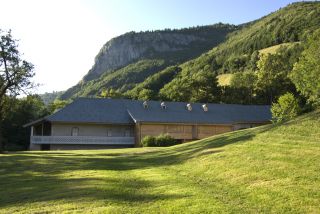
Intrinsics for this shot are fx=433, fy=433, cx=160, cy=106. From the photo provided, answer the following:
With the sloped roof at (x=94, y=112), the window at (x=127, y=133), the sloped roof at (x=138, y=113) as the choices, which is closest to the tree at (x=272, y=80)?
the sloped roof at (x=138, y=113)

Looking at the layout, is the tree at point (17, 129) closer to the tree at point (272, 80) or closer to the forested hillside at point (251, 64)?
the forested hillside at point (251, 64)

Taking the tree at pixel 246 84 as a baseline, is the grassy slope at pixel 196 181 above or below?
below

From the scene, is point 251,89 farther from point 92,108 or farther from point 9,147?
point 9,147

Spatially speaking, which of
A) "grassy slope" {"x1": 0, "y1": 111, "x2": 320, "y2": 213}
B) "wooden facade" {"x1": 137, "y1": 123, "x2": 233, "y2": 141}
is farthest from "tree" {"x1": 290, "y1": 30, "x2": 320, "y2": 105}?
"wooden facade" {"x1": 137, "y1": 123, "x2": 233, "y2": 141}

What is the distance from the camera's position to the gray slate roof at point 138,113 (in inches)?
2014

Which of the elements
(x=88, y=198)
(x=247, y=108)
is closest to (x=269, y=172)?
(x=88, y=198)

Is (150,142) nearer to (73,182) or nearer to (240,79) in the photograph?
(73,182)

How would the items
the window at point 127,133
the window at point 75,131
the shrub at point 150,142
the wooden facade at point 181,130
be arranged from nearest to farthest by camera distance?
the shrub at point 150,142
the window at point 75,131
the wooden facade at point 181,130
the window at point 127,133

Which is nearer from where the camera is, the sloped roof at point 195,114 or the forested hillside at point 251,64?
the sloped roof at point 195,114

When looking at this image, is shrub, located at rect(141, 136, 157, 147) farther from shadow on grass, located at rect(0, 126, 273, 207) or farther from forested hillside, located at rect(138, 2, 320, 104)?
forested hillside, located at rect(138, 2, 320, 104)

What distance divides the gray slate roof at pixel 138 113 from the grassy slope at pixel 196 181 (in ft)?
94.7

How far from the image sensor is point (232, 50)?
15975 cm

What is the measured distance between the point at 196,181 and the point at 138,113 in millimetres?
39511

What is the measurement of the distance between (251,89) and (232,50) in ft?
255
